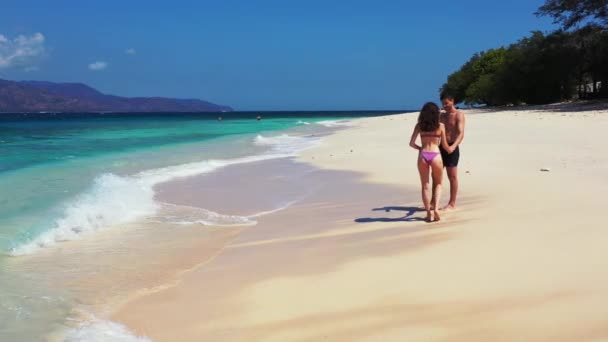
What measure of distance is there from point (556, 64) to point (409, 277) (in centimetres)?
4301

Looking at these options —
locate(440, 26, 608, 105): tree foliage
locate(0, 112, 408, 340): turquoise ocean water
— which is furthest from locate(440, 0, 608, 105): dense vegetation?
locate(0, 112, 408, 340): turquoise ocean water

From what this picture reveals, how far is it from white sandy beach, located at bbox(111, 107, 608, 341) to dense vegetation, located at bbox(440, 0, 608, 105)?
3419cm

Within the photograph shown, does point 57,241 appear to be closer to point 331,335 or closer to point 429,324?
point 331,335

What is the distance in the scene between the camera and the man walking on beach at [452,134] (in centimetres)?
669

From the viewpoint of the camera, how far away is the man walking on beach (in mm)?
6688

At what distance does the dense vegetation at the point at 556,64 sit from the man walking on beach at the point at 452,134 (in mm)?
34401

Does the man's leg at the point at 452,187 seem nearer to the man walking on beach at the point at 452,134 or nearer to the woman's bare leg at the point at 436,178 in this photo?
the man walking on beach at the point at 452,134

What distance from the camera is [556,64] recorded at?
41.9 m

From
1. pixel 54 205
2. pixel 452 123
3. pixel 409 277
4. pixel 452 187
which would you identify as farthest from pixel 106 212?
pixel 409 277

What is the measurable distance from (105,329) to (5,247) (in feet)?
11.0

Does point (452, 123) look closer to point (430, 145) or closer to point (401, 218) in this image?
point (430, 145)

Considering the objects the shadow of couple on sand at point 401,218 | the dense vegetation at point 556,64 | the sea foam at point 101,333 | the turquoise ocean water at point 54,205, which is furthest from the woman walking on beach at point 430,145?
the dense vegetation at point 556,64

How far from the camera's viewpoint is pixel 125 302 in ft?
13.9

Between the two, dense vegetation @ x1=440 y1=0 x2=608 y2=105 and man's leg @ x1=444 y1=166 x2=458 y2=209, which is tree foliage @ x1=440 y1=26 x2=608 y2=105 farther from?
man's leg @ x1=444 y1=166 x2=458 y2=209
